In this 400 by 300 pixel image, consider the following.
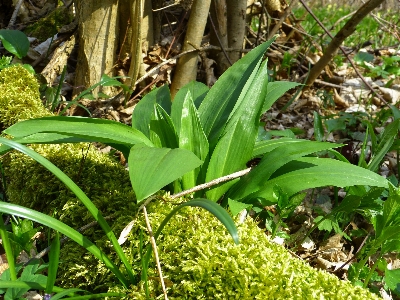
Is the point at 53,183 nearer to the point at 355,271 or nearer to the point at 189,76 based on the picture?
the point at 355,271

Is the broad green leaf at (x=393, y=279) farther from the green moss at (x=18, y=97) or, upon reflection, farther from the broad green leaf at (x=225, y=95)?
the green moss at (x=18, y=97)

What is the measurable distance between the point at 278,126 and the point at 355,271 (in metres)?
1.69

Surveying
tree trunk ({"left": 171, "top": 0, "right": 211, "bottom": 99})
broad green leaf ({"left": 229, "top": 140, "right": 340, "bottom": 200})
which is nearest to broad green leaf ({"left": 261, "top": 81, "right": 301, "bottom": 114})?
broad green leaf ({"left": 229, "top": 140, "right": 340, "bottom": 200})

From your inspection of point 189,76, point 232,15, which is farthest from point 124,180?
point 232,15

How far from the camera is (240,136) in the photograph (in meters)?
1.68

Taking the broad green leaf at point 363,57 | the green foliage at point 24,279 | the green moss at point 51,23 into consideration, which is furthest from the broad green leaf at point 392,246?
the green moss at point 51,23

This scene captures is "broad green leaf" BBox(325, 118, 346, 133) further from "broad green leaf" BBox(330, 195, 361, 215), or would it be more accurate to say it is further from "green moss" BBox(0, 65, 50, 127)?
"green moss" BBox(0, 65, 50, 127)

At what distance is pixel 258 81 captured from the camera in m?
1.70

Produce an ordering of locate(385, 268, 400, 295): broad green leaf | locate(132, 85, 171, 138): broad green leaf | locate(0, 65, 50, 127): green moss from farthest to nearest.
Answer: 1. locate(0, 65, 50, 127): green moss
2. locate(132, 85, 171, 138): broad green leaf
3. locate(385, 268, 400, 295): broad green leaf

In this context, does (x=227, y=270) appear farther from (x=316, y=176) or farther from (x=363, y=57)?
(x=363, y=57)

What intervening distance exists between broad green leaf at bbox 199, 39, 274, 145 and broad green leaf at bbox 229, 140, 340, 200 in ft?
0.77

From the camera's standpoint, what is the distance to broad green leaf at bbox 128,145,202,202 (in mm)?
1126

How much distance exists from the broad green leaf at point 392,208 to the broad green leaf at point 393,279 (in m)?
0.18

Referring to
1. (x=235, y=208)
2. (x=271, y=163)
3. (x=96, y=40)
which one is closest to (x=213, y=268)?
(x=235, y=208)
